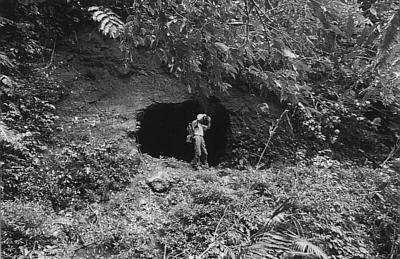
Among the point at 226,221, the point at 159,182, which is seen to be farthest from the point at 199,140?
the point at 226,221

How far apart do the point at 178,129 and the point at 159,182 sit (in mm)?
3889

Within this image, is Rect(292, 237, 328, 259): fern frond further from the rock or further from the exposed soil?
the exposed soil

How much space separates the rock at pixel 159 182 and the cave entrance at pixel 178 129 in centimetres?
199

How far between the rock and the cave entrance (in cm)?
199

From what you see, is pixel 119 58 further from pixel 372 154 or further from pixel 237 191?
pixel 372 154

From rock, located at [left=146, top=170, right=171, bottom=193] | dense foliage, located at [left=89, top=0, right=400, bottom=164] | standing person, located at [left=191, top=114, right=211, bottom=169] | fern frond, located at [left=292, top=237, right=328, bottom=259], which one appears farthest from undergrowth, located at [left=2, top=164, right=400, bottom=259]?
dense foliage, located at [left=89, top=0, right=400, bottom=164]

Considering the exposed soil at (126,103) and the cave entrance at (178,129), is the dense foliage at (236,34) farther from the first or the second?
the cave entrance at (178,129)

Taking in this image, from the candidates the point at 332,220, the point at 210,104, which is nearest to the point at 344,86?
the point at 210,104

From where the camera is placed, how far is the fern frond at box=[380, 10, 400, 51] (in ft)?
6.90

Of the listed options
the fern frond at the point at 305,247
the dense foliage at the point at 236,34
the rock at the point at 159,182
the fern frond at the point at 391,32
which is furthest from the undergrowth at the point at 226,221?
the fern frond at the point at 391,32

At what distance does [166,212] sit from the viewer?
577 cm

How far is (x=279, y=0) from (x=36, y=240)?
400 centimetres

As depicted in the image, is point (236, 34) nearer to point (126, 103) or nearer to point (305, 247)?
point (305, 247)

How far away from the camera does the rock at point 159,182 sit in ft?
21.4
